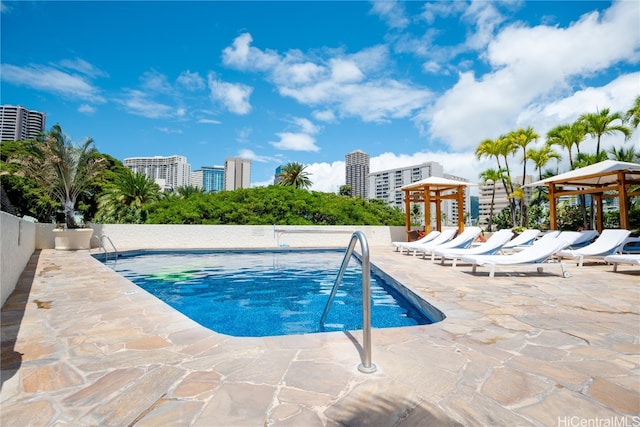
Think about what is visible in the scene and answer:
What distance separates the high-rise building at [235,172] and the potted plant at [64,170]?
2717 inches

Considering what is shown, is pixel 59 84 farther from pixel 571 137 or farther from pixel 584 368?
pixel 571 137

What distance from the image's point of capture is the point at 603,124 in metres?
15.6

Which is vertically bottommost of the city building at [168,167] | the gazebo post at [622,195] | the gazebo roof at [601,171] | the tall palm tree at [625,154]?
the gazebo post at [622,195]

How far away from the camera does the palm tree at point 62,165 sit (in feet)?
38.8

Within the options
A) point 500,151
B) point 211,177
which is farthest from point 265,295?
point 211,177

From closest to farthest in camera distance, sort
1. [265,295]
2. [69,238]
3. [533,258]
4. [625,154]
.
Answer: [265,295]
[533,258]
[69,238]
[625,154]

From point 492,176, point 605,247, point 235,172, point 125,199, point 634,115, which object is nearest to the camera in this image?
point 605,247

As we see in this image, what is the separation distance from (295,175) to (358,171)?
2557 inches

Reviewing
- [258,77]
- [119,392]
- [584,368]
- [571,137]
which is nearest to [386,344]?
[584,368]

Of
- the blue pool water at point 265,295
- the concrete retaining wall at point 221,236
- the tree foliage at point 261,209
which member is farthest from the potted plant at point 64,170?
the tree foliage at point 261,209

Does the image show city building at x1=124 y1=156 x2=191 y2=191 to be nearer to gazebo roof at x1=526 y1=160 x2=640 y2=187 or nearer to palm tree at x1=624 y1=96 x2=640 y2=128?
palm tree at x1=624 y1=96 x2=640 y2=128

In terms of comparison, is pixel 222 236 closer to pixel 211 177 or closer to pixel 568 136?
pixel 568 136

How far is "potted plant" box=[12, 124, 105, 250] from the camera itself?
457 inches

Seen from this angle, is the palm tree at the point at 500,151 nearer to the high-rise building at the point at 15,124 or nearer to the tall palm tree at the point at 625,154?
the tall palm tree at the point at 625,154
